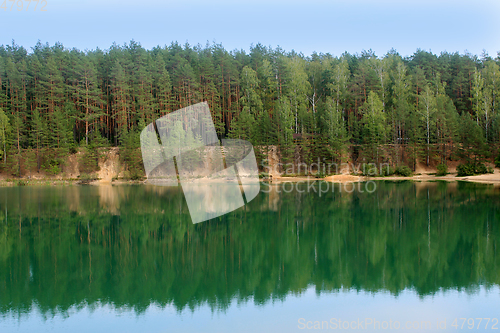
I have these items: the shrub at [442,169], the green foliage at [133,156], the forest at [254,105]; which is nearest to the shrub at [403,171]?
the forest at [254,105]

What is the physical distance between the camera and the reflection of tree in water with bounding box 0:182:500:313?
890cm

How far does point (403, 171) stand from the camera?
4678 centimetres

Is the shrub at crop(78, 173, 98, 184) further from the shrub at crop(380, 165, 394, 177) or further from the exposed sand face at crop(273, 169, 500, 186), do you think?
the shrub at crop(380, 165, 394, 177)

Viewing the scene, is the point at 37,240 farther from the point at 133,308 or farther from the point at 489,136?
the point at 489,136

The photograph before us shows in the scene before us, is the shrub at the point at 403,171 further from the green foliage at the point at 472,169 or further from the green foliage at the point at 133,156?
the green foliage at the point at 133,156

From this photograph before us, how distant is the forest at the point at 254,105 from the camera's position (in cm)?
4756

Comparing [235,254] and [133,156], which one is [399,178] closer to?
[133,156]

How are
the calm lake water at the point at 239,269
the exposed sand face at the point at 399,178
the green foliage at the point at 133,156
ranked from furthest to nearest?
1. the green foliage at the point at 133,156
2. the exposed sand face at the point at 399,178
3. the calm lake water at the point at 239,269

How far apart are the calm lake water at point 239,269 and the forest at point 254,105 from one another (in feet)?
99.9

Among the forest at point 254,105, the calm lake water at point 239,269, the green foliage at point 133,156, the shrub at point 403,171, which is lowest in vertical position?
the calm lake water at point 239,269

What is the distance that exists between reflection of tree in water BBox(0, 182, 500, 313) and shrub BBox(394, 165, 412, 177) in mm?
26412

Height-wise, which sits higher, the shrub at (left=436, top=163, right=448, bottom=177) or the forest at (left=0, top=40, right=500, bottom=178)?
the forest at (left=0, top=40, right=500, bottom=178)

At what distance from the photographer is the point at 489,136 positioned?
4956 cm

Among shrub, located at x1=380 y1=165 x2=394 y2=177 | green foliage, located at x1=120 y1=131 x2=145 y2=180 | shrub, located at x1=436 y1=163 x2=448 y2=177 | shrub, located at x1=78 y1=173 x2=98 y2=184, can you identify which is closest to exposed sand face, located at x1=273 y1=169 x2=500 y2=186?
shrub, located at x1=436 y1=163 x2=448 y2=177
